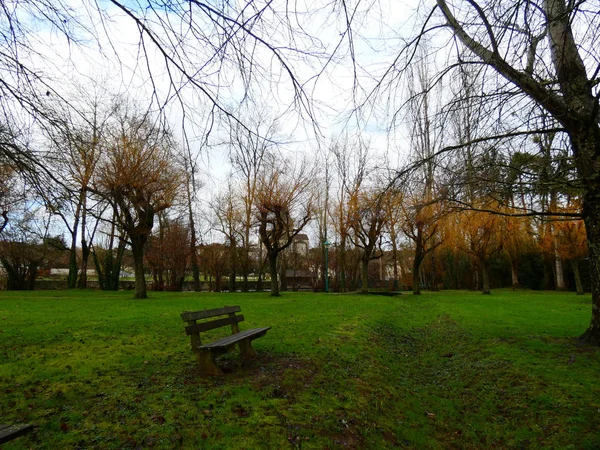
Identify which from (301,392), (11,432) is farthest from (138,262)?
(11,432)

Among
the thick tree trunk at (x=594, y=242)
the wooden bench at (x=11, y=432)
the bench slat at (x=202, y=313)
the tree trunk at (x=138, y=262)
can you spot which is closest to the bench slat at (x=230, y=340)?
the bench slat at (x=202, y=313)

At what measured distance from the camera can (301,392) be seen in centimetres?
446

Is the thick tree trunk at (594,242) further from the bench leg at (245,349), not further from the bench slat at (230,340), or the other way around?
the bench leg at (245,349)

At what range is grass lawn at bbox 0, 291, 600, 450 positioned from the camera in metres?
3.47

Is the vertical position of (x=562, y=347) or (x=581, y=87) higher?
(x=581, y=87)

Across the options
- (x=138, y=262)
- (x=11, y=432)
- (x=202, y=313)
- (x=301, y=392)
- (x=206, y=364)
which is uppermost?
(x=138, y=262)

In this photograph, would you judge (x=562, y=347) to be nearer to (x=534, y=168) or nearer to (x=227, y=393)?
(x=534, y=168)

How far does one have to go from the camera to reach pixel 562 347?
6.62 metres

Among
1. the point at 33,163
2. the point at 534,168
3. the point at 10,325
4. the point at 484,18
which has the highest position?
the point at 484,18

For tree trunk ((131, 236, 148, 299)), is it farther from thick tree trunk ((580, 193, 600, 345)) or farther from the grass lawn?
thick tree trunk ((580, 193, 600, 345))

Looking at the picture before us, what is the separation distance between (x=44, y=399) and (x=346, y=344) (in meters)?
4.85

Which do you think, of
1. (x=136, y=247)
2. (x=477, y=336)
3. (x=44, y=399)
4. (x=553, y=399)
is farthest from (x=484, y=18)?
(x=136, y=247)

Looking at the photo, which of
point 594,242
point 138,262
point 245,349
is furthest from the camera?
point 138,262

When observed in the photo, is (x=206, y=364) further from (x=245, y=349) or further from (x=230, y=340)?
(x=245, y=349)
